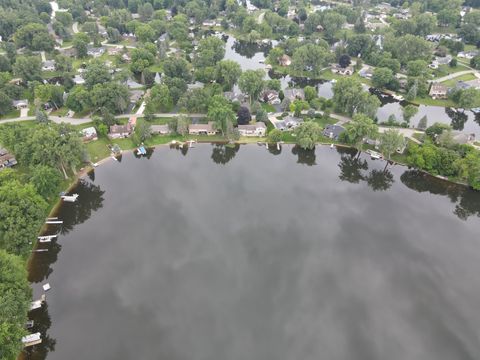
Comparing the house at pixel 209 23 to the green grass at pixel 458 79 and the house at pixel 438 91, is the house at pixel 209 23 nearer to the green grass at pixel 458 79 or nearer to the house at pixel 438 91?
the house at pixel 438 91

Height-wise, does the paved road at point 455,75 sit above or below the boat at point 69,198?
above

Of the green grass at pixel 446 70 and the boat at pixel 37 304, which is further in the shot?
the green grass at pixel 446 70

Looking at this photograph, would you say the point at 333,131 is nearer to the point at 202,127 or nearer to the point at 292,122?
the point at 292,122

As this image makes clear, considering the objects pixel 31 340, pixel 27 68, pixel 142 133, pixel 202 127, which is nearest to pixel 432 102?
pixel 202 127

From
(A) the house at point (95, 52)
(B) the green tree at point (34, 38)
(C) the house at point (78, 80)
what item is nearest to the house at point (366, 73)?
(C) the house at point (78, 80)

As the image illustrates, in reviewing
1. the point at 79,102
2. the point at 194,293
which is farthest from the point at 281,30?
the point at 194,293

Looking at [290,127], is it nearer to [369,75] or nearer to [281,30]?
[369,75]
